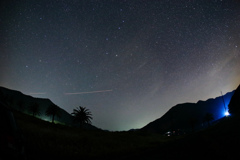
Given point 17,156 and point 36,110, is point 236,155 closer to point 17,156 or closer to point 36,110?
point 17,156

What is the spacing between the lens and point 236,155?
4418 millimetres

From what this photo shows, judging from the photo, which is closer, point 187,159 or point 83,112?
point 187,159

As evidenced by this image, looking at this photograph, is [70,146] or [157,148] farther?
[70,146]

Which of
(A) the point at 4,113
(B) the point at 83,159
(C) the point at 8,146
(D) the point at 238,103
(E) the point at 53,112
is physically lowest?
(B) the point at 83,159

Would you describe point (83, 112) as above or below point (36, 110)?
below

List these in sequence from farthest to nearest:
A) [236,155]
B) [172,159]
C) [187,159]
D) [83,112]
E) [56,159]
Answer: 1. [83,112]
2. [56,159]
3. [172,159]
4. [187,159]
5. [236,155]

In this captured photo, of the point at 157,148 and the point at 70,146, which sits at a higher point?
the point at 70,146

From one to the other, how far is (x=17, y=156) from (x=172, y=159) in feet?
17.2

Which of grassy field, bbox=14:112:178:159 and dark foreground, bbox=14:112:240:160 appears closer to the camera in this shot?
dark foreground, bbox=14:112:240:160

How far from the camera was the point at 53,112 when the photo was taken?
6347 cm

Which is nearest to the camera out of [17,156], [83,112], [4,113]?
[17,156]

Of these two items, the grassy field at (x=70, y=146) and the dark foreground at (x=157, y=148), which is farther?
the grassy field at (x=70, y=146)

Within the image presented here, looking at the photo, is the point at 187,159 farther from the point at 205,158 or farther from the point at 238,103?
the point at 238,103

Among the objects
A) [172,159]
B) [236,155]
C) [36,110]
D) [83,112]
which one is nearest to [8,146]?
[172,159]
